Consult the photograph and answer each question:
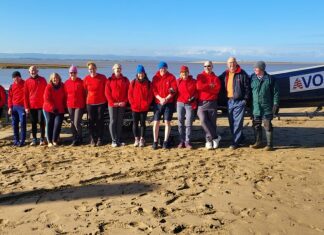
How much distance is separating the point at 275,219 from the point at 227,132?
579 centimetres

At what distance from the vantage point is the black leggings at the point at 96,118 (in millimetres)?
8203

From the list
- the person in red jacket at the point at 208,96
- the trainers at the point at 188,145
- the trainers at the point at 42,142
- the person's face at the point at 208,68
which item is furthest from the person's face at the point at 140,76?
the trainers at the point at 42,142

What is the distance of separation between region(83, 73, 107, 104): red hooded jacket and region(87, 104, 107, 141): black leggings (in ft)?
0.38

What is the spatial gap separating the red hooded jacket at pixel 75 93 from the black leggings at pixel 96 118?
0.77 ft

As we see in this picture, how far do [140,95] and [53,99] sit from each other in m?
1.83

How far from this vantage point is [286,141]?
346 inches

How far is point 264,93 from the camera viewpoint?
7469 mm

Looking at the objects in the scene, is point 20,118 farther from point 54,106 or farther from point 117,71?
point 117,71

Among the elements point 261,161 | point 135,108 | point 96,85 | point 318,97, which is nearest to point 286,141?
point 318,97

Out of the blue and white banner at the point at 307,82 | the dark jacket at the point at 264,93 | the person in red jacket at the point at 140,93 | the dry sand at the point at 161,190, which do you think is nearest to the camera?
the dry sand at the point at 161,190

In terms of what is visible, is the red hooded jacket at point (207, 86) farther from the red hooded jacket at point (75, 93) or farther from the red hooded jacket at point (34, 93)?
the red hooded jacket at point (34, 93)

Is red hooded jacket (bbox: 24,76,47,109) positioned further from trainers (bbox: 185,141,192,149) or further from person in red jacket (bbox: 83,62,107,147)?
trainers (bbox: 185,141,192,149)

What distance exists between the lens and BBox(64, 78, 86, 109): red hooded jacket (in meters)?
8.23

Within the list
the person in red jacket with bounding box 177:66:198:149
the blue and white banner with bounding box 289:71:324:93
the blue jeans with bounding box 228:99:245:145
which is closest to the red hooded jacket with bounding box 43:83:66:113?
the person in red jacket with bounding box 177:66:198:149
